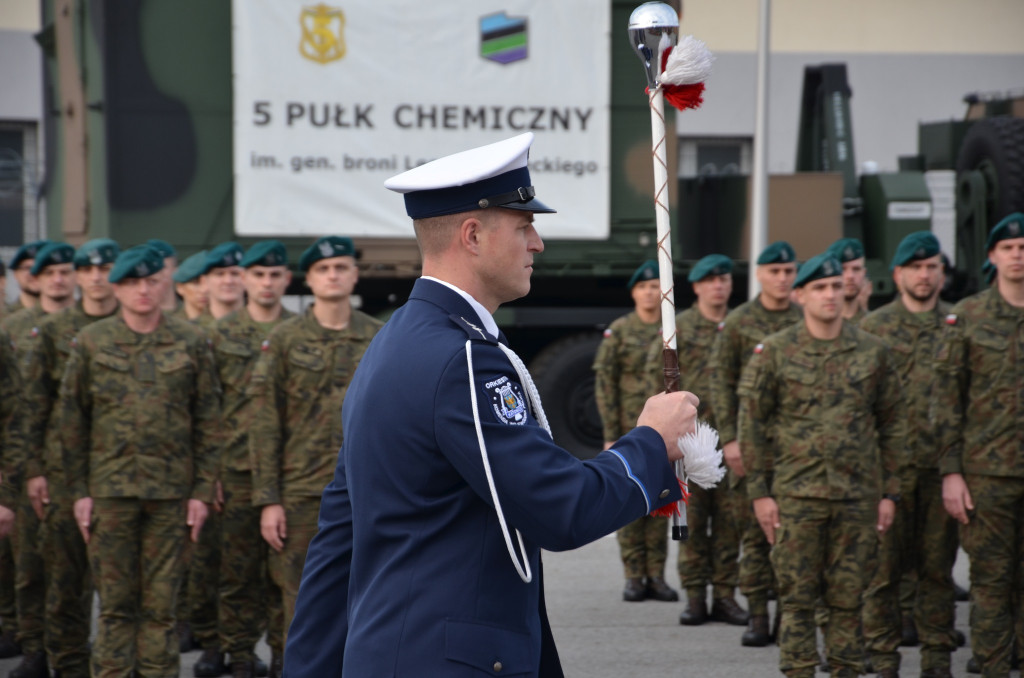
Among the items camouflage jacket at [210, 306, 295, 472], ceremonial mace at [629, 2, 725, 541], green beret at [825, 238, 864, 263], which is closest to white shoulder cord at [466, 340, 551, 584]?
ceremonial mace at [629, 2, 725, 541]

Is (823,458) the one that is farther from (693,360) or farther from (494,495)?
(494,495)

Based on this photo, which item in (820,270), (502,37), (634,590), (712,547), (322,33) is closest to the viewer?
(820,270)

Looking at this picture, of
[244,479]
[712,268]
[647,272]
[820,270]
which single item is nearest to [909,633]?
[820,270]

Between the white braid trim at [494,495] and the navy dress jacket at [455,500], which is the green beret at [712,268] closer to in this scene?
the navy dress jacket at [455,500]

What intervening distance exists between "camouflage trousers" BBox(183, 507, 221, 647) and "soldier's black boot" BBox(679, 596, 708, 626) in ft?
8.61

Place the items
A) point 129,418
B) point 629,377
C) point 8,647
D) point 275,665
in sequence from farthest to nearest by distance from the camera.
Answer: point 629,377, point 8,647, point 275,665, point 129,418

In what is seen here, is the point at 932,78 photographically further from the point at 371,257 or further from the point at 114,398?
the point at 114,398

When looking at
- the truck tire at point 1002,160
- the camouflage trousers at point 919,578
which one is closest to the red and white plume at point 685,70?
the camouflage trousers at point 919,578

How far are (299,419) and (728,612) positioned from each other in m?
2.99

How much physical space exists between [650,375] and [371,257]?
9.74ft

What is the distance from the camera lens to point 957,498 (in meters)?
5.84

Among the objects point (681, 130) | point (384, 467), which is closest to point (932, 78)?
point (681, 130)

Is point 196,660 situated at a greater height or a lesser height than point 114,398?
lesser

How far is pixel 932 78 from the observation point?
2109 cm
